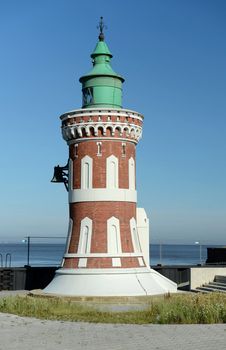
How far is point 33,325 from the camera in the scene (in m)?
15.9

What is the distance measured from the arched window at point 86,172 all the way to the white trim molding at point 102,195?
0.99ft

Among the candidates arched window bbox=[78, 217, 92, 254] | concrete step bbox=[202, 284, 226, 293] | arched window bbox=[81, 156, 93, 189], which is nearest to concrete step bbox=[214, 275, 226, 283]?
concrete step bbox=[202, 284, 226, 293]

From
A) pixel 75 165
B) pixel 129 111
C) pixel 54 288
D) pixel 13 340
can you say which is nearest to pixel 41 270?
pixel 54 288

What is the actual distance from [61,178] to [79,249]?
4.33 metres

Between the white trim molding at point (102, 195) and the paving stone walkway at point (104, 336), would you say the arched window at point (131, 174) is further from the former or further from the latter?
the paving stone walkway at point (104, 336)

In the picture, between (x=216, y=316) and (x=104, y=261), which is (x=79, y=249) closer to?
(x=104, y=261)

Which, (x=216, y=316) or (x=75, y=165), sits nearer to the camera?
(x=216, y=316)

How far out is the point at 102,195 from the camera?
26516 millimetres

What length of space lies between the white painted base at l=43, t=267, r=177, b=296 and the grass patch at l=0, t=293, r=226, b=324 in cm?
393

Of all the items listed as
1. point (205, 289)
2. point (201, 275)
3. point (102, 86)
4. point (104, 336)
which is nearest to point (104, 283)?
point (205, 289)

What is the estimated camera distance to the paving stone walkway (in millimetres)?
12898

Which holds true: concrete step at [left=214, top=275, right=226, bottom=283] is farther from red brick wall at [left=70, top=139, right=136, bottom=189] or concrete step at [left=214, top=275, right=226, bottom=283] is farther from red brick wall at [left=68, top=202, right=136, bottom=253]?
red brick wall at [left=70, top=139, right=136, bottom=189]

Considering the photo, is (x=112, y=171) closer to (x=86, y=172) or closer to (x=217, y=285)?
(x=86, y=172)

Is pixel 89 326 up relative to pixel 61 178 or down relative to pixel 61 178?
down
